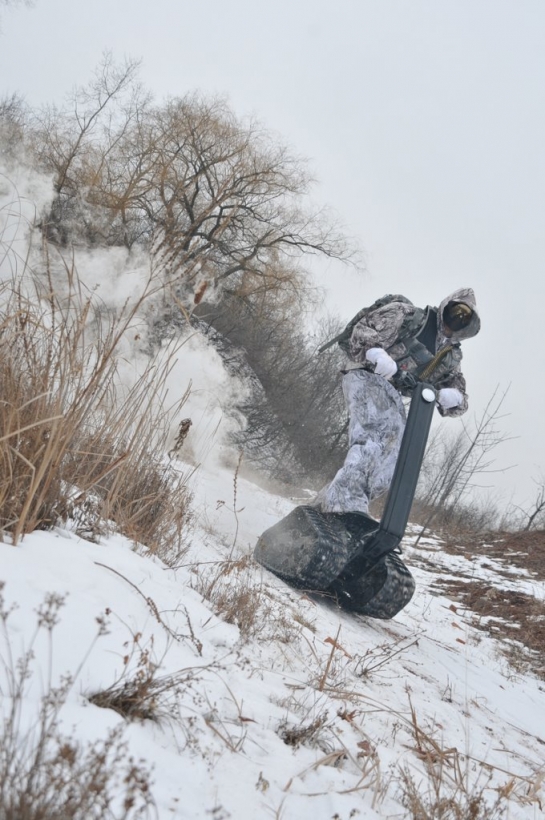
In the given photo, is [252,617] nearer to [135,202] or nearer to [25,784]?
[25,784]

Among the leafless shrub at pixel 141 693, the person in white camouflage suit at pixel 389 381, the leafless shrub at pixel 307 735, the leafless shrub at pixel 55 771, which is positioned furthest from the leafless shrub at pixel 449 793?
the person in white camouflage suit at pixel 389 381

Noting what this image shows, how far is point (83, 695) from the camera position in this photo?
1061 millimetres

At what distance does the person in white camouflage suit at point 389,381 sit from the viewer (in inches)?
157

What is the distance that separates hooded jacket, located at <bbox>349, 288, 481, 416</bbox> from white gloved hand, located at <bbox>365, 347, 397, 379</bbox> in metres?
0.20

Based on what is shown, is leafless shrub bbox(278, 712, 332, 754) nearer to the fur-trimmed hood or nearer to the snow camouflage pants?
the snow camouflage pants

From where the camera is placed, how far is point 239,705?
1.44 m

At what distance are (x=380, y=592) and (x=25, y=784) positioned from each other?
322cm

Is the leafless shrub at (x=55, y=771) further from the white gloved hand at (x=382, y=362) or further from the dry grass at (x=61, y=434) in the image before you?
the white gloved hand at (x=382, y=362)

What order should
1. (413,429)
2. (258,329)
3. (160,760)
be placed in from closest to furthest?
1. (160,760)
2. (413,429)
3. (258,329)

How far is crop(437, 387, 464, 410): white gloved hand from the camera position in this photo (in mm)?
4074

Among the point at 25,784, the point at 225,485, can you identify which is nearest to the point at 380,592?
the point at 25,784

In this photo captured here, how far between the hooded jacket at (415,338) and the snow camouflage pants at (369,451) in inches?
4.9

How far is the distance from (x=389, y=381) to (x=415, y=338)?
1.36 feet

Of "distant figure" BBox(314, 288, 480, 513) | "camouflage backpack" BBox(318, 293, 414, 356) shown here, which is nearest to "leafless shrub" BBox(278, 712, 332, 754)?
"distant figure" BBox(314, 288, 480, 513)
